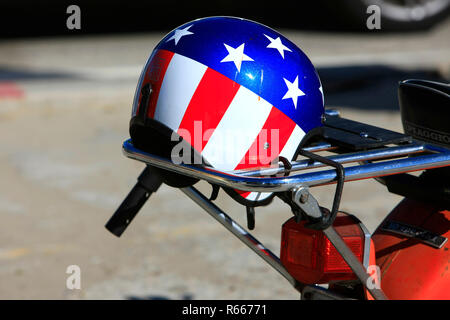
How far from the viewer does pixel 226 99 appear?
1.57 m

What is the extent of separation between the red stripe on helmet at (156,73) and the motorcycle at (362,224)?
0.12m

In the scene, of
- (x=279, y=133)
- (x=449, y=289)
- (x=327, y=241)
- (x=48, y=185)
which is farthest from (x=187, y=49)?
(x=48, y=185)

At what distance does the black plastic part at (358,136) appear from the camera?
63.4 inches

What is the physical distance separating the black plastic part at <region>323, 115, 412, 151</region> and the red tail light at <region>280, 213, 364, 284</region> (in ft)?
0.64

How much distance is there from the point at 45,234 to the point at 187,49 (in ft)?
6.99

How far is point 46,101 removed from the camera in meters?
5.62

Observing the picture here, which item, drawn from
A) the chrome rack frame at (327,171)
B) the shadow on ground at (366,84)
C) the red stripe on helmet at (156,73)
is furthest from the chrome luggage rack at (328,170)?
the shadow on ground at (366,84)

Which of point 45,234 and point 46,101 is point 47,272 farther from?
point 46,101

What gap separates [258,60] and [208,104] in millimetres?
154

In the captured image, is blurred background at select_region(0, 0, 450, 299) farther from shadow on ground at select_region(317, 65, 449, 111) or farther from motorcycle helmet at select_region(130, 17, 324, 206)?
motorcycle helmet at select_region(130, 17, 324, 206)

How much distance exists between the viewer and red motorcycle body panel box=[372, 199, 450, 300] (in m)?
1.71

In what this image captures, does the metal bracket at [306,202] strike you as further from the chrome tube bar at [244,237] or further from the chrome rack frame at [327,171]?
the chrome tube bar at [244,237]

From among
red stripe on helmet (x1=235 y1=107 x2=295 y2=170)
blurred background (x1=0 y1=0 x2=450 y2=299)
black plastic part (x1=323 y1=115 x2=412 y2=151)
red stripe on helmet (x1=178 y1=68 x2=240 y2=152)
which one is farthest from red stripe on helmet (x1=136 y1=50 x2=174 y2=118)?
blurred background (x1=0 y1=0 x2=450 y2=299)

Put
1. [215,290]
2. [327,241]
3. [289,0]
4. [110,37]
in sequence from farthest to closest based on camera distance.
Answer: [289,0]
[110,37]
[215,290]
[327,241]
